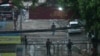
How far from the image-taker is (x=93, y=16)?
12.8 meters

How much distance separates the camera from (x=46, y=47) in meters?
16.9

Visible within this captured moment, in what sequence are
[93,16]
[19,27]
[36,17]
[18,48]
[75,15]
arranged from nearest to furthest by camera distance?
[93,16] → [75,15] → [18,48] → [19,27] → [36,17]

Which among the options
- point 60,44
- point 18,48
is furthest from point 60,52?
point 18,48

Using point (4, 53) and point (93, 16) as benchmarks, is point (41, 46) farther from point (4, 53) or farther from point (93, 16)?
point (93, 16)

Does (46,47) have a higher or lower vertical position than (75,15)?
lower

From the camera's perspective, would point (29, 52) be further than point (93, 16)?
Yes

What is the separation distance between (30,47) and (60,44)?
4.22 ft

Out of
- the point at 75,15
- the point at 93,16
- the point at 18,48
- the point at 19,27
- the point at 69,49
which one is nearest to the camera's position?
the point at 93,16

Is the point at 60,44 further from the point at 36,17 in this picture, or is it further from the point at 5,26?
the point at 36,17

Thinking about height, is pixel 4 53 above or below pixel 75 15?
below

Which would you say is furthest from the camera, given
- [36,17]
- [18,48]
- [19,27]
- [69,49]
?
[36,17]

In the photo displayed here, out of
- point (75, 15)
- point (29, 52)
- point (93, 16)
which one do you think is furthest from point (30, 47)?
point (93, 16)

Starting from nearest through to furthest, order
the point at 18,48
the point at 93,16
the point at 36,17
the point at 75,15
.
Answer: the point at 93,16, the point at 75,15, the point at 18,48, the point at 36,17

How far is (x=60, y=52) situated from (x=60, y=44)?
1.11 feet
